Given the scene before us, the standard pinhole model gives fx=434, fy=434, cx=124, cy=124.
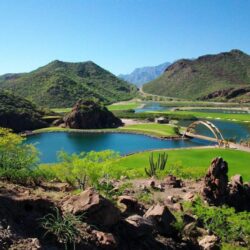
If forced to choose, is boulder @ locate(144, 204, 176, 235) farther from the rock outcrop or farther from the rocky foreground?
the rock outcrop

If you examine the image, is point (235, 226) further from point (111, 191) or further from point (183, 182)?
point (183, 182)

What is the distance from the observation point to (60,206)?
69.8ft

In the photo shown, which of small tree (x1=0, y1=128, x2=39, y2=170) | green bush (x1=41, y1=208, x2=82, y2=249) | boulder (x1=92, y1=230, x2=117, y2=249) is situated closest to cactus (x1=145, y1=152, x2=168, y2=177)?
small tree (x1=0, y1=128, x2=39, y2=170)

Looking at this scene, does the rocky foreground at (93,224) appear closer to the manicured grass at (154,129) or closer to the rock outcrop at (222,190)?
the rock outcrop at (222,190)

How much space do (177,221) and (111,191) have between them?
562cm

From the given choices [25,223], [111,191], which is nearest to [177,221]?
[111,191]

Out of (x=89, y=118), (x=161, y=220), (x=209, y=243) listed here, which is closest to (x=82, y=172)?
(x=161, y=220)

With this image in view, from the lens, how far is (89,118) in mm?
148625

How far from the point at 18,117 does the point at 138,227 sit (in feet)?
440

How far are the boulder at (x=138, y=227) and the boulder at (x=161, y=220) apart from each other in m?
1.49

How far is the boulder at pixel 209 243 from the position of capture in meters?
25.6

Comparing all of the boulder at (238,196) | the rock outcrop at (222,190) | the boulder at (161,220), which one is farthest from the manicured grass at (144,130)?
the boulder at (161,220)

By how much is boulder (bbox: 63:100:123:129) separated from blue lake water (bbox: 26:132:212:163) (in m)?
12.9

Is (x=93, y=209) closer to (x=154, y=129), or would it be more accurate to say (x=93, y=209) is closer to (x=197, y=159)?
(x=197, y=159)
